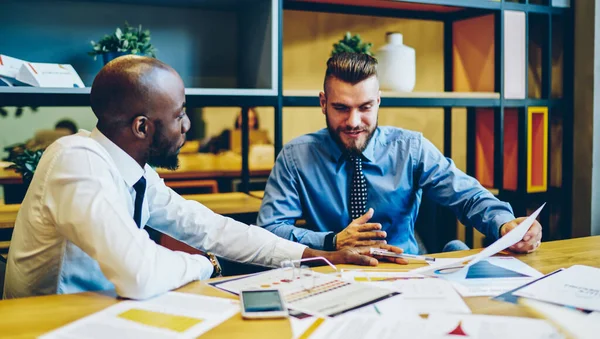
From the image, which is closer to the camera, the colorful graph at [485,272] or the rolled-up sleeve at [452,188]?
the colorful graph at [485,272]

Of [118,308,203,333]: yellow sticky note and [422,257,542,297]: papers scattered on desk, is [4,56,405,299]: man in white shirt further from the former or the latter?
[422,257,542,297]: papers scattered on desk

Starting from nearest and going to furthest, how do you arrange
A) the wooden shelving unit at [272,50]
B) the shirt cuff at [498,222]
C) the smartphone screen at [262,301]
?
1. the smartphone screen at [262,301]
2. the shirt cuff at [498,222]
3. the wooden shelving unit at [272,50]

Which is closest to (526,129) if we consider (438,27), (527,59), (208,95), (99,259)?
(527,59)

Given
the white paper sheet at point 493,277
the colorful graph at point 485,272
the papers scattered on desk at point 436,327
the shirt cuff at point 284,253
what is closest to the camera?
the papers scattered on desk at point 436,327

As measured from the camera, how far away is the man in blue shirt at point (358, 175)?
76.6 inches

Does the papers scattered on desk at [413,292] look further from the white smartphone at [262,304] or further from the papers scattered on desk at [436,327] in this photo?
the white smartphone at [262,304]

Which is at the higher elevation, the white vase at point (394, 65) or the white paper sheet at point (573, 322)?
the white vase at point (394, 65)

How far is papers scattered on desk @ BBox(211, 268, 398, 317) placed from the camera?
3.54ft

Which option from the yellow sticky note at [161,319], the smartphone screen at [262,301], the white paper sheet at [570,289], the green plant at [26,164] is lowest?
the white paper sheet at [570,289]

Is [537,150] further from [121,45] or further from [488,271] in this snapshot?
[121,45]

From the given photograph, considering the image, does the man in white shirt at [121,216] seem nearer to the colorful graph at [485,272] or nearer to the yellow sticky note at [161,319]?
the yellow sticky note at [161,319]

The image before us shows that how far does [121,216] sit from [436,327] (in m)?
0.65

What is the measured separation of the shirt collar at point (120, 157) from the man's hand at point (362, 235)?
612mm

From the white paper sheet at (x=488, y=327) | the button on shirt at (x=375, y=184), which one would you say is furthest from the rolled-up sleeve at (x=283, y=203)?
the white paper sheet at (x=488, y=327)
